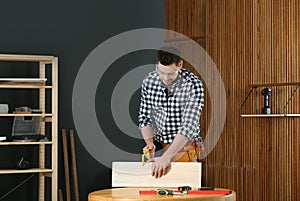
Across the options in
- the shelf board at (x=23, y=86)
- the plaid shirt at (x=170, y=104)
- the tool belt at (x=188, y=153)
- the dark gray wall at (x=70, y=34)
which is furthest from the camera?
the dark gray wall at (x=70, y=34)

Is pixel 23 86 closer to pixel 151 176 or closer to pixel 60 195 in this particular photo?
pixel 60 195

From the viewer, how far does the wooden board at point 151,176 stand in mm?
4195

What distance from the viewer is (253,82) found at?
21.0ft

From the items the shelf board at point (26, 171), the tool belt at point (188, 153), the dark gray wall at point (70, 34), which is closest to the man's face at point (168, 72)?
the tool belt at point (188, 153)

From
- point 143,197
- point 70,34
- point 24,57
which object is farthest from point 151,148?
point 70,34

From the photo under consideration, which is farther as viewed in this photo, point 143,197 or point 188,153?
point 188,153

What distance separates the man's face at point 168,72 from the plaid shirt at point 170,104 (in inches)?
7.6

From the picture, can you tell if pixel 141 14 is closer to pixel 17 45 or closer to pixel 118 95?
pixel 118 95

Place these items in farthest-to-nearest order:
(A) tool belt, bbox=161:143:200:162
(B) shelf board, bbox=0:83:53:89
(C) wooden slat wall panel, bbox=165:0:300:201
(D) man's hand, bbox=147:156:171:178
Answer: (B) shelf board, bbox=0:83:53:89 < (C) wooden slat wall panel, bbox=165:0:300:201 < (A) tool belt, bbox=161:143:200:162 < (D) man's hand, bbox=147:156:171:178

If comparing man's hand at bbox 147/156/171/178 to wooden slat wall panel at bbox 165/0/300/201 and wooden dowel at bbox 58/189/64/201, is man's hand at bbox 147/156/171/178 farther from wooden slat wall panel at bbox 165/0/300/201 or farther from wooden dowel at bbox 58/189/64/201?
wooden dowel at bbox 58/189/64/201

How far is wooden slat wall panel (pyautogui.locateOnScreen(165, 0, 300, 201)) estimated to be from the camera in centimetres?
608

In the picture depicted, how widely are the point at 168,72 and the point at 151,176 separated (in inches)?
26.4

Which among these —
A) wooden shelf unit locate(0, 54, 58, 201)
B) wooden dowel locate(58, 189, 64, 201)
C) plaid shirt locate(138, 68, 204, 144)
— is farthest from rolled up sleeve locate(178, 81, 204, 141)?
wooden dowel locate(58, 189, 64, 201)

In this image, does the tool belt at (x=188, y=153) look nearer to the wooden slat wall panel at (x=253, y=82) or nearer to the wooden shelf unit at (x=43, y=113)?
the wooden slat wall panel at (x=253, y=82)
